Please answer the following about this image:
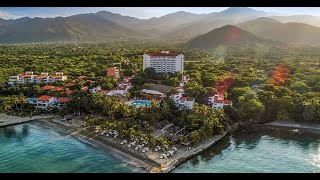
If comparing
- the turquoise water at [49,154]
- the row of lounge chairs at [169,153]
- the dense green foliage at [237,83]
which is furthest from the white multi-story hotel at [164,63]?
the row of lounge chairs at [169,153]

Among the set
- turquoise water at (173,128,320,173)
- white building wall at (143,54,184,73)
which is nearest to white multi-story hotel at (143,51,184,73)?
white building wall at (143,54,184,73)

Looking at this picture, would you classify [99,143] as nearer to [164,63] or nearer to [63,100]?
[63,100]

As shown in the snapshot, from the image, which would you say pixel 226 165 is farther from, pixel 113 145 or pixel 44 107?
pixel 44 107

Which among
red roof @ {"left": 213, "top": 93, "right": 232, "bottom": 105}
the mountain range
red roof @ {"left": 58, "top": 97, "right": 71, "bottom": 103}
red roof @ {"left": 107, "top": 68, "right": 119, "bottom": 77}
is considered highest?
the mountain range

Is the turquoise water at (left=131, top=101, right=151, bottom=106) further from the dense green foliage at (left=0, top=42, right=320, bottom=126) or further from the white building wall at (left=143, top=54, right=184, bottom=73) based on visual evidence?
the white building wall at (left=143, top=54, right=184, bottom=73)
